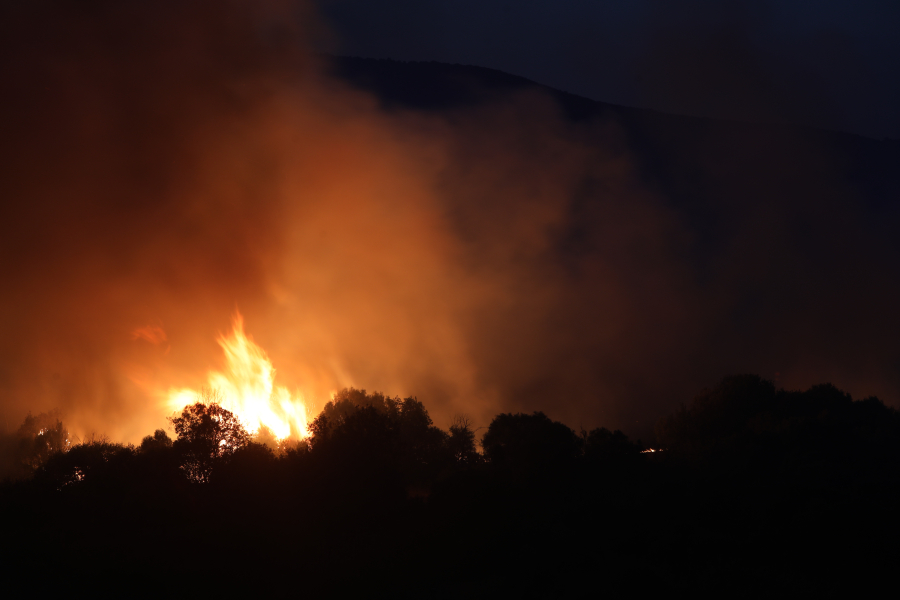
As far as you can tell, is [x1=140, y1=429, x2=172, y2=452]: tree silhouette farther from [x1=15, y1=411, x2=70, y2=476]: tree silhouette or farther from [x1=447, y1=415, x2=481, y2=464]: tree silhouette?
[x1=15, y1=411, x2=70, y2=476]: tree silhouette

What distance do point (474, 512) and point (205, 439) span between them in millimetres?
11154

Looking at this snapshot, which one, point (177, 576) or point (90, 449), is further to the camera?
point (90, 449)

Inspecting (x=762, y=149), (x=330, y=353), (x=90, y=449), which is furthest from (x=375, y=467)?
(x=762, y=149)

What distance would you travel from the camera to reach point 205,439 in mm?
24469

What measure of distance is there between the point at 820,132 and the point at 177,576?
135520 millimetres

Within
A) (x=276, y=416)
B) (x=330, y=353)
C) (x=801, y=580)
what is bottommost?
(x=801, y=580)

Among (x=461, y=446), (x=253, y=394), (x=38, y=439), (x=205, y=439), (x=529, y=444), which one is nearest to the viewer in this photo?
(x=205, y=439)

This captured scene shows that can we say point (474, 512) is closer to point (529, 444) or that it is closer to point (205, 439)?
point (529, 444)

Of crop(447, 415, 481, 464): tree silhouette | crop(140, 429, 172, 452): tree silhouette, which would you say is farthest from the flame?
crop(447, 415, 481, 464): tree silhouette

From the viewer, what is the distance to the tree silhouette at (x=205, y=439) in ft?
78.9

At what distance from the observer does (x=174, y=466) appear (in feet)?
77.6

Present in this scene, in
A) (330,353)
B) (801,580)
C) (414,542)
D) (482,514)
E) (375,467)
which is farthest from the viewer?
(330,353)

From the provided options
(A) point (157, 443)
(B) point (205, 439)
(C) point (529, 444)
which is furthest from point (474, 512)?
(A) point (157, 443)

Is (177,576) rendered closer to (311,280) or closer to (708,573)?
(708,573)
